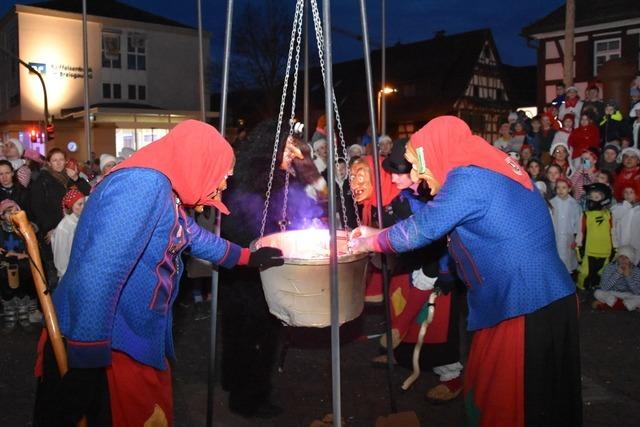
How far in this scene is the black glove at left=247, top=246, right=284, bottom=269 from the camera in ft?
10.8

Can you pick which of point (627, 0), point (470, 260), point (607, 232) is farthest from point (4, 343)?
point (627, 0)

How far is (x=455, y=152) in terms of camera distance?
2975 millimetres

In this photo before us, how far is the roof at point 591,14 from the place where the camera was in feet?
71.1

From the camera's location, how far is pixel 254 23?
38125mm

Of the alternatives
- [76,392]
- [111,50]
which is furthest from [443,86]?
[76,392]

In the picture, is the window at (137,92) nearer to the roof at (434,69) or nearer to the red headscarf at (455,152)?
the roof at (434,69)

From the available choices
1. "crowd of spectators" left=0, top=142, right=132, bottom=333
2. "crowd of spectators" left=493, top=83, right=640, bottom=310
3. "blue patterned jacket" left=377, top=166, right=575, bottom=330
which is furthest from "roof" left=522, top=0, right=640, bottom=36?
"blue patterned jacket" left=377, top=166, right=575, bottom=330

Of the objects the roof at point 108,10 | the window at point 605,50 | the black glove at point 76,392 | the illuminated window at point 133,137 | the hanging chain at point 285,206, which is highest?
the roof at point 108,10

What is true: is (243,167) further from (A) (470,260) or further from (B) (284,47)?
(B) (284,47)

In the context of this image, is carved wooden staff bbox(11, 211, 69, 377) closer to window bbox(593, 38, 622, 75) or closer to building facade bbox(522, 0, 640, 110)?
building facade bbox(522, 0, 640, 110)

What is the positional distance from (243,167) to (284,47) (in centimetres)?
3493

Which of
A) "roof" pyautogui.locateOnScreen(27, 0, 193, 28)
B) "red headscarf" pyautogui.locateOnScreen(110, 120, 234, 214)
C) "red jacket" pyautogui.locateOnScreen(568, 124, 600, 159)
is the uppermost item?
"roof" pyautogui.locateOnScreen(27, 0, 193, 28)

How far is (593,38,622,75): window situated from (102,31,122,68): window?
24662 mm

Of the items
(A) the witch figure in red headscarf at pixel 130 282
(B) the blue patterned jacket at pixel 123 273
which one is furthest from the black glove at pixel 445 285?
(B) the blue patterned jacket at pixel 123 273
